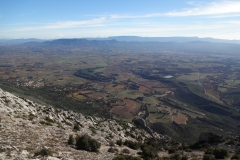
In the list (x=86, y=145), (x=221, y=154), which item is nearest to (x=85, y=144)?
(x=86, y=145)

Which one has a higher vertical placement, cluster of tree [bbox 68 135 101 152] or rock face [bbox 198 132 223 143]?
cluster of tree [bbox 68 135 101 152]

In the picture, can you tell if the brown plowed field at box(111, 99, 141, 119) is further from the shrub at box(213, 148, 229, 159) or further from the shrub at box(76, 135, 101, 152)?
the shrub at box(76, 135, 101, 152)

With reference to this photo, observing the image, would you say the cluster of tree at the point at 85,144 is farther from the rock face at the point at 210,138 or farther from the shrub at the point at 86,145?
the rock face at the point at 210,138

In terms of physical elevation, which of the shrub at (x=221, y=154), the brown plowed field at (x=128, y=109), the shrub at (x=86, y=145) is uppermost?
the shrub at (x=86, y=145)

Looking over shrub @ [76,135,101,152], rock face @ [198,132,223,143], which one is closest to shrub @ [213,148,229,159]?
rock face @ [198,132,223,143]

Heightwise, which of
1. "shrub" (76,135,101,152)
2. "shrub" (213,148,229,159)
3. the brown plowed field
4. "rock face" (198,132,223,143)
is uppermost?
"shrub" (76,135,101,152)

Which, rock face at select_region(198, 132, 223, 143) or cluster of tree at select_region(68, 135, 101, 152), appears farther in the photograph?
rock face at select_region(198, 132, 223, 143)

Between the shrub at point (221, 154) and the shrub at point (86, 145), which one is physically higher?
the shrub at point (86, 145)

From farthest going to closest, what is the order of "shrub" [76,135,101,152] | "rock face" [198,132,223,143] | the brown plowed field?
the brown plowed field < "rock face" [198,132,223,143] < "shrub" [76,135,101,152]

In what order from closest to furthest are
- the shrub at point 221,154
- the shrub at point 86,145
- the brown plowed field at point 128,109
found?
the shrub at point 86,145
the shrub at point 221,154
the brown plowed field at point 128,109

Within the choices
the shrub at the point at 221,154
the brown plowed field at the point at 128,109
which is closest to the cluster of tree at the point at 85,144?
the shrub at the point at 221,154

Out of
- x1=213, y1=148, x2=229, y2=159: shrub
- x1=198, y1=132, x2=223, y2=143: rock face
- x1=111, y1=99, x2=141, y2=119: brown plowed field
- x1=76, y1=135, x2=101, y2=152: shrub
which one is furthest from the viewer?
x1=111, y1=99, x2=141, y2=119: brown plowed field
